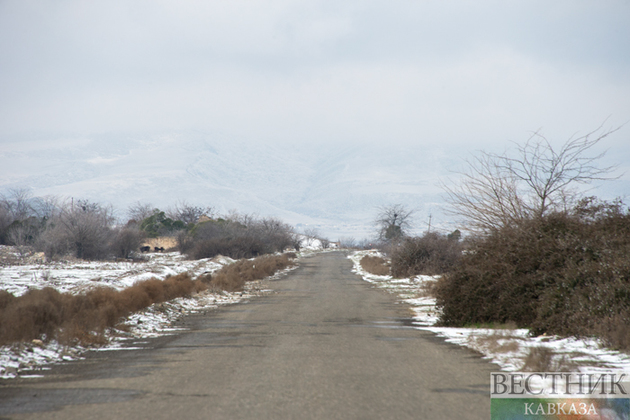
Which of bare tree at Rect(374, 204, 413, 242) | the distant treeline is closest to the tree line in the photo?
the distant treeline

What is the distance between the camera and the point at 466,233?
16.2 metres

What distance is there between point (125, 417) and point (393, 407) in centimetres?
272

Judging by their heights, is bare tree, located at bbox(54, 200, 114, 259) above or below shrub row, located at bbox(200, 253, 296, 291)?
above

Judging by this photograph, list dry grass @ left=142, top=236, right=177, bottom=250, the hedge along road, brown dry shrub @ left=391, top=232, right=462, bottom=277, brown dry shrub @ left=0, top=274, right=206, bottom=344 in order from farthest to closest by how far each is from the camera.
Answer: dry grass @ left=142, top=236, right=177, bottom=250 → brown dry shrub @ left=391, top=232, right=462, bottom=277 → brown dry shrub @ left=0, top=274, right=206, bottom=344 → the hedge along road

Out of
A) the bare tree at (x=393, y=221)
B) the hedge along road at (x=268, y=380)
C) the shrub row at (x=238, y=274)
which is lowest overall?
the hedge along road at (x=268, y=380)

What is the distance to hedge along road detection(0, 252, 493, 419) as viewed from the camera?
5492 mm

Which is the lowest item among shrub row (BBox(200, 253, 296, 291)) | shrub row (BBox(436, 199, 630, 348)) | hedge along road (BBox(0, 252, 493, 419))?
hedge along road (BBox(0, 252, 493, 419))

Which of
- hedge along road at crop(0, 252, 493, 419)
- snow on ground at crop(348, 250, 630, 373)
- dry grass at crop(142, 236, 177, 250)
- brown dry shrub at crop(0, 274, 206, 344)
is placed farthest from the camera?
dry grass at crop(142, 236, 177, 250)

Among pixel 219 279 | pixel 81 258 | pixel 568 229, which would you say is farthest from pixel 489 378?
pixel 81 258

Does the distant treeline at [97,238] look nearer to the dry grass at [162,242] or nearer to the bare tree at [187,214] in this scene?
the dry grass at [162,242]

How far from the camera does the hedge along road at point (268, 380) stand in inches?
216

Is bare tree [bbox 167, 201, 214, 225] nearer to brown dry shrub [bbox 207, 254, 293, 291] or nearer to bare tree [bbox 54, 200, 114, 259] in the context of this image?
bare tree [bbox 54, 200, 114, 259]

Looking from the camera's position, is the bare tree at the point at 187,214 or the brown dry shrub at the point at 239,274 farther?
the bare tree at the point at 187,214

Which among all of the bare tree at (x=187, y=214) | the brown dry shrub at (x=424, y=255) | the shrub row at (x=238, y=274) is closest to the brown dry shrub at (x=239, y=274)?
the shrub row at (x=238, y=274)
